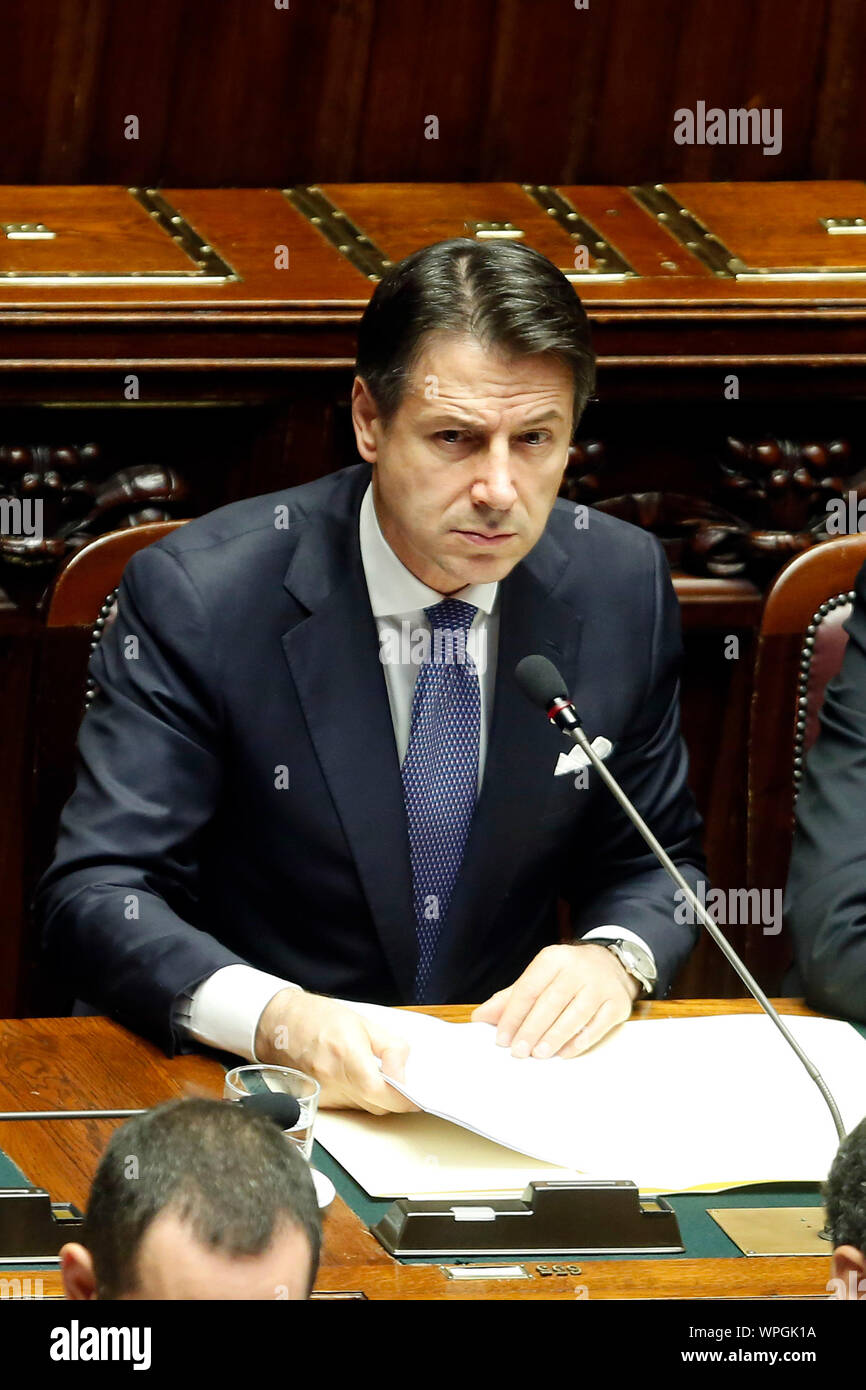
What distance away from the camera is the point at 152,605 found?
2402 millimetres

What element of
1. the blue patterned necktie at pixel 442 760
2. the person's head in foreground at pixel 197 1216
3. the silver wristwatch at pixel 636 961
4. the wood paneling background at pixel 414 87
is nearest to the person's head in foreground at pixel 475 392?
the blue patterned necktie at pixel 442 760

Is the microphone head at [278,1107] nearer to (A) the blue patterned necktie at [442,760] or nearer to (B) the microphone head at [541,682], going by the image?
(B) the microphone head at [541,682]

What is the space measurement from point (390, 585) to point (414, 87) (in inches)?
50.4

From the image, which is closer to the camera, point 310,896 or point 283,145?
point 310,896

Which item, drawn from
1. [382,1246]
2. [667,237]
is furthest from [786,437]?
[382,1246]

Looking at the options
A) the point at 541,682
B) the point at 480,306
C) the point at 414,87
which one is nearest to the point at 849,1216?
the point at 541,682

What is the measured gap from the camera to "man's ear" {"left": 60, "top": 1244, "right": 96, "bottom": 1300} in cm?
112

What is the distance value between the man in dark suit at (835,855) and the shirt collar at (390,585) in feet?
1.46

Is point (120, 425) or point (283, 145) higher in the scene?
point (283, 145)

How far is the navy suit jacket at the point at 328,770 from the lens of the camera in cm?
235

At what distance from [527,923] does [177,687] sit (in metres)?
0.53

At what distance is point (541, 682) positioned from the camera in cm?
194
